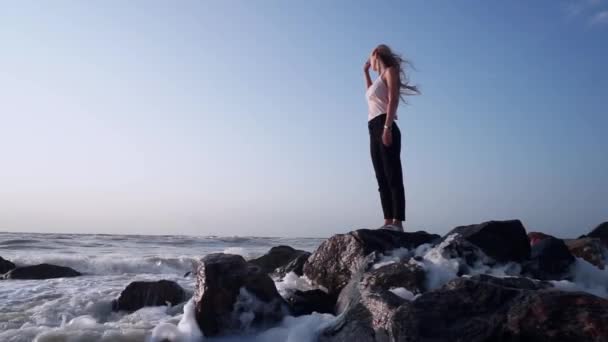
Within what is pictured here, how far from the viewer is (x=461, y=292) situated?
2889mm

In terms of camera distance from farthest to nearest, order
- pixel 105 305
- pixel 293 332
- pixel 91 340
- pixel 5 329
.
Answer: pixel 105 305
pixel 5 329
pixel 91 340
pixel 293 332

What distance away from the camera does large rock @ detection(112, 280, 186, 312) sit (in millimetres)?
5234

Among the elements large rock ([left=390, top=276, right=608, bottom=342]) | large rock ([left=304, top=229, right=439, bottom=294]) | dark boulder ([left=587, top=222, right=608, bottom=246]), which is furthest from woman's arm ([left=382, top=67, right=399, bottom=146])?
dark boulder ([left=587, top=222, right=608, bottom=246])

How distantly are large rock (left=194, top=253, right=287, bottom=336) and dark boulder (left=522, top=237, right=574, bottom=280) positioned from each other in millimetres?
2263

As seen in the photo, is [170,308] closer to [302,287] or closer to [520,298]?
[302,287]

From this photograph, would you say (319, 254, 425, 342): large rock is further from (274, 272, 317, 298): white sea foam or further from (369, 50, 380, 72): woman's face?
(369, 50, 380, 72): woman's face

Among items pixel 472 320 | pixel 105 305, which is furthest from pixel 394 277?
A: pixel 105 305

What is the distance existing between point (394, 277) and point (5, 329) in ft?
10.8

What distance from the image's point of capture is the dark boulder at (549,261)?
456 centimetres

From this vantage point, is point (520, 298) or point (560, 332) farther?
point (520, 298)

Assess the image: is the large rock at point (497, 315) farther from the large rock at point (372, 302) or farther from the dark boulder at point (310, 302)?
the dark boulder at point (310, 302)

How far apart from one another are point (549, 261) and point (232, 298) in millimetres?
2899

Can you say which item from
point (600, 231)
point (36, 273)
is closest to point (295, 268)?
point (36, 273)

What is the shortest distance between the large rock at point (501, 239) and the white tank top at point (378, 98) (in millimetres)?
1583
